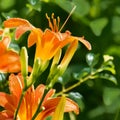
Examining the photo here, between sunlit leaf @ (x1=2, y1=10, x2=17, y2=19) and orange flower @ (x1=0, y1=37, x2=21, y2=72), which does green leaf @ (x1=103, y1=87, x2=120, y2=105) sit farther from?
orange flower @ (x1=0, y1=37, x2=21, y2=72)

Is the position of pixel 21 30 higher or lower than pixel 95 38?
higher

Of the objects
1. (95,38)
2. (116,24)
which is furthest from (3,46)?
(95,38)

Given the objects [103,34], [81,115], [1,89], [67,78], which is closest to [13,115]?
[1,89]

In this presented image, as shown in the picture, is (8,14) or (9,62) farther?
(8,14)

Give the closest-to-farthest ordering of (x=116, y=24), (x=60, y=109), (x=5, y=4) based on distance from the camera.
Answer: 1. (x=60, y=109)
2. (x=5, y=4)
3. (x=116, y=24)

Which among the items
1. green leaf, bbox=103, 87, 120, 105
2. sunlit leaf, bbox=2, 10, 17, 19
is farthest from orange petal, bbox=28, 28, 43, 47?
green leaf, bbox=103, 87, 120, 105

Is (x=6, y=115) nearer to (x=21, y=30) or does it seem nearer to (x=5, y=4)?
(x=21, y=30)

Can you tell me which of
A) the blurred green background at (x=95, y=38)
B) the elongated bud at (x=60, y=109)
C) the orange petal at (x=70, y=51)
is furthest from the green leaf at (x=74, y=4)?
the elongated bud at (x=60, y=109)
